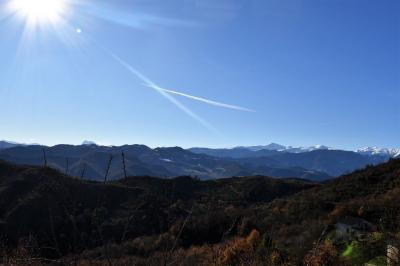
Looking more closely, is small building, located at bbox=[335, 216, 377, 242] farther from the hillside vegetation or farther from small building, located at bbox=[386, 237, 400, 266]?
small building, located at bbox=[386, 237, 400, 266]

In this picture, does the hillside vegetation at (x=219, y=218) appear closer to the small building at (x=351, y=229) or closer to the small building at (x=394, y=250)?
the small building at (x=394, y=250)

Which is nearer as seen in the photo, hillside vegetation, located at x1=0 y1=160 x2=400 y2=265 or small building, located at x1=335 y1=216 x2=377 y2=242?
hillside vegetation, located at x1=0 y1=160 x2=400 y2=265

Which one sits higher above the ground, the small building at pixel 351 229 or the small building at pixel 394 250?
the small building at pixel 394 250

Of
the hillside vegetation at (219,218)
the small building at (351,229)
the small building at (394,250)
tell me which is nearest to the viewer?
the small building at (394,250)

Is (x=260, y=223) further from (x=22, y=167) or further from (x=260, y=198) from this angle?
(x=22, y=167)

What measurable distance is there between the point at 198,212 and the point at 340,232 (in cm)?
2166

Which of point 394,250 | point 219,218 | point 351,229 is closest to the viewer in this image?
point 394,250

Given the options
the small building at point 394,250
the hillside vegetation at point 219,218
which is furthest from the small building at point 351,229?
the small building at point 394,250

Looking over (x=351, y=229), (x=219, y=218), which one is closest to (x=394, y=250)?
(x=351, y=229)

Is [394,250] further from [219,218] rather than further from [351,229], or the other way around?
[219,218]

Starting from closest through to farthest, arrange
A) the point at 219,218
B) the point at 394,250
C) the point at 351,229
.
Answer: the point at 394,250, the point at 351,229, the point at 219,218

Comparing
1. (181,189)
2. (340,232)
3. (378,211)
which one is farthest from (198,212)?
(181,189)

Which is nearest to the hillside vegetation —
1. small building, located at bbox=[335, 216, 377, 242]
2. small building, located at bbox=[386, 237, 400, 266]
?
small building, located at bbox=[386, 237, 400, 266]

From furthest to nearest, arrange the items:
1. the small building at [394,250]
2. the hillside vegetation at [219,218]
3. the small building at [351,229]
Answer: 1. the small building at [351,229]
2. the hillside vegetation at [219,218]
3. the small building at [394,250]
